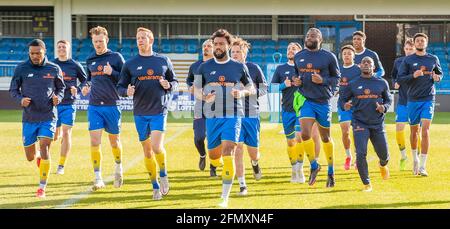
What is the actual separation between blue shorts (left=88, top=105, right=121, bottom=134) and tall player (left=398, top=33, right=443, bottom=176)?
4.58 metres

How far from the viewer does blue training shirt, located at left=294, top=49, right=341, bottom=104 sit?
11.5 metres

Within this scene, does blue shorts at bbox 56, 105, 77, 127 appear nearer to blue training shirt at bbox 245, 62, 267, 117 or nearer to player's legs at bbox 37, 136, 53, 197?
player's legs at bbox 37, 136, 53, 197

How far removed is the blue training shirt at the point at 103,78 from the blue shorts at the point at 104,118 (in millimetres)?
67

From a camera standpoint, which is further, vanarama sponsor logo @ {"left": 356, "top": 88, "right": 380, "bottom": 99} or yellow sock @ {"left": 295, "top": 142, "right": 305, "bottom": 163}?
yellow sock @ {"left": 295, "top": 142, "right": 305, "bottom": 163}

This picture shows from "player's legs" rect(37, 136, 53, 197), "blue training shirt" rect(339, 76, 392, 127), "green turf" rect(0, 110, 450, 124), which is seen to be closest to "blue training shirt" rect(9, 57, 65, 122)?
"player's legs" rect(37, 136, 53, 197)

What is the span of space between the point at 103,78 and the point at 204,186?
1.97 metres

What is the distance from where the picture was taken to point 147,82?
33.6 ft

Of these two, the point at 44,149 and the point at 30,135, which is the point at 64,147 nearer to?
the point at 30,135

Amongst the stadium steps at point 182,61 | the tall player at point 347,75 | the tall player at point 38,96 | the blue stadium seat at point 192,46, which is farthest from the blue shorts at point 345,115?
the blue stadium seat at point 192,46

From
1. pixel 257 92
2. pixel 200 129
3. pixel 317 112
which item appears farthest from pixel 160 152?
pixel 200 129

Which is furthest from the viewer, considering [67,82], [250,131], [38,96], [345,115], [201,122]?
[345,115]

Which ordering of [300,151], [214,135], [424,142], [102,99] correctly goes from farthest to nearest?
[424,142]
[300,151]
[102,99]
[214,135]
